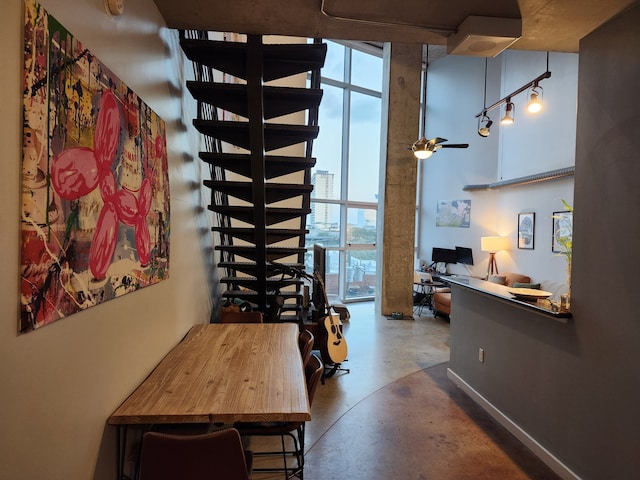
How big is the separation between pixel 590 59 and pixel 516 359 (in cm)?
216

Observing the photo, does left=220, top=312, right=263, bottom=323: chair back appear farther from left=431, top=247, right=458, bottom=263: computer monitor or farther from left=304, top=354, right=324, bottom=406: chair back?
left=431, top=247, right=458, bottom=263: computer monitor

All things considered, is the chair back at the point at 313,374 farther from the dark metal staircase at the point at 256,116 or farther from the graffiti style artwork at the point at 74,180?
the dark metal staircase at the point at 256,116

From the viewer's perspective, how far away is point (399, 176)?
6.83m

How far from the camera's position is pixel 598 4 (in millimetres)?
1824

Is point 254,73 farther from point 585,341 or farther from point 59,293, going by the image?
point 585,341

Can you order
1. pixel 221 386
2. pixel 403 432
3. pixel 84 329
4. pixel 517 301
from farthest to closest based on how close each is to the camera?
pixel 403 432 → pixel 517 301 → pixel 221 386 → pixel 84 329

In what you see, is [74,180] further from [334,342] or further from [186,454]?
[334,342]

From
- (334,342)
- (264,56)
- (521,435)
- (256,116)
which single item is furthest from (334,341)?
(264,56)

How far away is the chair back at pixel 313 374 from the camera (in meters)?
1.90

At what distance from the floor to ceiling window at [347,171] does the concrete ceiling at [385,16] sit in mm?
5517

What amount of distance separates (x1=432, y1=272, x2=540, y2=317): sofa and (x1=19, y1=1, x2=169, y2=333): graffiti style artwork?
5.95m

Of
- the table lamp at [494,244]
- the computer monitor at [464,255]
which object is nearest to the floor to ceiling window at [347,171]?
the computer monitor at [464,255]

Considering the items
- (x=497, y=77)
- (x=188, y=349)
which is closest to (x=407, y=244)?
(x=497, y=77)

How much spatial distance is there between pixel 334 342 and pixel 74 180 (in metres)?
3.38
